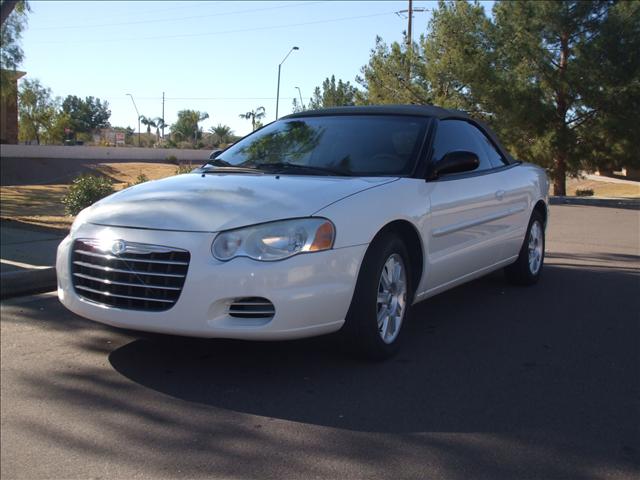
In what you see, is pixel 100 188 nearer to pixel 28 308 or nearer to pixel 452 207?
pixel 28 308

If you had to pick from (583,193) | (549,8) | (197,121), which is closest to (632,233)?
(549,8)

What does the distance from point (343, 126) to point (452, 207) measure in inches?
42.3

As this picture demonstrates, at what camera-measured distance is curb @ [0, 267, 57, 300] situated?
253 inches

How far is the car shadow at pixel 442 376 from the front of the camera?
380 centimetres

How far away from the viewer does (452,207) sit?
5473 millimetres

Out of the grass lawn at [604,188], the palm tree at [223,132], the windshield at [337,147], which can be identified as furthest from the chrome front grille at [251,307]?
the palm tree at [223,132]

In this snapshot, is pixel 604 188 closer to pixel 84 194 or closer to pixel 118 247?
pixel 84 194

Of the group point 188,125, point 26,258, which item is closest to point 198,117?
point 188,125

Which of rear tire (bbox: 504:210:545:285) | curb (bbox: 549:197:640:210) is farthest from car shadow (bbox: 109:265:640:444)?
curb (bbox: 549:197:640:210)

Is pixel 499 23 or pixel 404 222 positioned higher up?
pixel 499 23

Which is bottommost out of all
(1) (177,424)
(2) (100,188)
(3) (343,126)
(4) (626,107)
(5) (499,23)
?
(1) (177,424)

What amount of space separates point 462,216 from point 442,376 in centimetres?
159

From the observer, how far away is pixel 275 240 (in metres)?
4.12

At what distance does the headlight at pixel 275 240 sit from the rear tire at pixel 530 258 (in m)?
3.48
